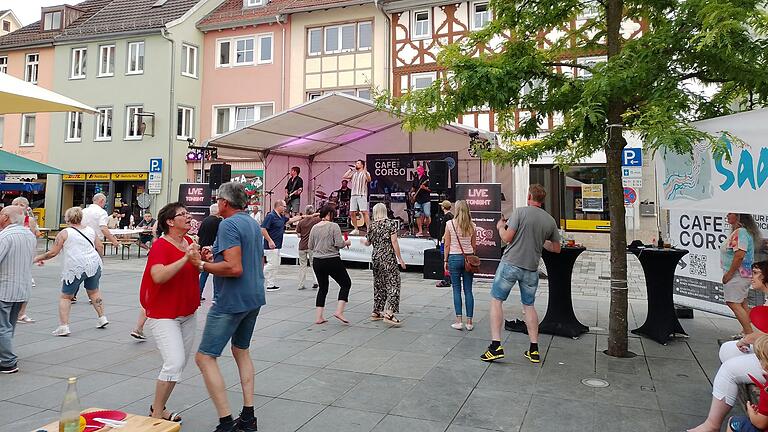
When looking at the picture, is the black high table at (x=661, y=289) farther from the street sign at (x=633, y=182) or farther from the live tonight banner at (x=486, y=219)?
the live tonight banner at (x=486, y=219)

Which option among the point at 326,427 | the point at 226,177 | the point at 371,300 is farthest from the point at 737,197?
the point at 226,177

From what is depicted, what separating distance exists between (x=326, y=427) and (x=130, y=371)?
A: 8.04 feet

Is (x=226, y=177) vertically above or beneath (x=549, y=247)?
above

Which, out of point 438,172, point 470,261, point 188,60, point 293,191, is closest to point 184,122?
point 188,60

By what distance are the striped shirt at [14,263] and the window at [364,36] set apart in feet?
57.2

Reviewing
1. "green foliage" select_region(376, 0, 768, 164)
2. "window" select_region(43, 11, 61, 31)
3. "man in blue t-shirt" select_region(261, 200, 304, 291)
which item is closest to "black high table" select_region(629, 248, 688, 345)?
"green foliage" select_region(376, 0, 768, 164)

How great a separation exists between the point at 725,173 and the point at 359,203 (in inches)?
465

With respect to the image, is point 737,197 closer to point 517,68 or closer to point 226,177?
point 517,68

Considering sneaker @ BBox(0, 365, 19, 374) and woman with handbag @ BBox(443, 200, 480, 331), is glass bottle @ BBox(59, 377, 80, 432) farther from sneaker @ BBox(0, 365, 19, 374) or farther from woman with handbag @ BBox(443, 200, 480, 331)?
woman with handbag @ BBox(443, 200, 480, 331)

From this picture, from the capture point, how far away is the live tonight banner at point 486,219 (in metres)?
11.2

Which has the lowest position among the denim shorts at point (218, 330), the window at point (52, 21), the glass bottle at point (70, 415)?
the glass bottle at point (70, 415)

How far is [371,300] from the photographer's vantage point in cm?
905

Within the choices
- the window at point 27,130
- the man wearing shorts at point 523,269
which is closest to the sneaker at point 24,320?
the man wearing shorts at point 523,269

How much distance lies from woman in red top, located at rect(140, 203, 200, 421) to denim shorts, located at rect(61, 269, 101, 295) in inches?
138
